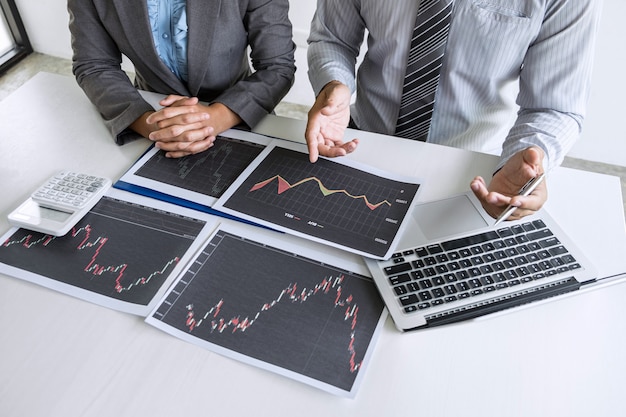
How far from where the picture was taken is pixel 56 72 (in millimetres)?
2502

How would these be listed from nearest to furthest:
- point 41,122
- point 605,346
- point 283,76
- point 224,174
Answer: point 605,346, point 224,174, point 41,122, point 283,76

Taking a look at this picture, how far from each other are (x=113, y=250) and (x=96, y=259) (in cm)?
3

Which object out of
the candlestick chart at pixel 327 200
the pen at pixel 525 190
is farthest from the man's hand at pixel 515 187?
the candlestick chart at pixel 327 200

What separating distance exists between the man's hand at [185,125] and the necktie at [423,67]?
0.35 m

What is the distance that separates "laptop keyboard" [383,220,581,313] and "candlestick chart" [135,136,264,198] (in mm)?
328

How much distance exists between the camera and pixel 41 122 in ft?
3.27

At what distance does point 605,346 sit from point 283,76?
0.80 metres

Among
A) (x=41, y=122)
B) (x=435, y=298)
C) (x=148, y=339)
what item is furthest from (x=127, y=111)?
(x=435, y=298)

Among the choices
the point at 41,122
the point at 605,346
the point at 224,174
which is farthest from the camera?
the point at 41,122

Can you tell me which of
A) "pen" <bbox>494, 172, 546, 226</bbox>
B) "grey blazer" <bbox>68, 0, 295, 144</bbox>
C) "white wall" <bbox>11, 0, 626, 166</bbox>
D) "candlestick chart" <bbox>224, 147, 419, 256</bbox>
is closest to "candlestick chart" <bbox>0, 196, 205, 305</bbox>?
"candlestick chart" <bbox>224, 147, 419, 256</bbox>

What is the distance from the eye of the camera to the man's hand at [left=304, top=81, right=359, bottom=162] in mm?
877

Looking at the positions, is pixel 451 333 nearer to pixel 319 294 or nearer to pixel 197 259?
pixel 319 294

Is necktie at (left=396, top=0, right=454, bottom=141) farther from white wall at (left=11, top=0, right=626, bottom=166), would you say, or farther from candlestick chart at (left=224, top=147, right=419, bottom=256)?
white wall at (left=11, top=0, right=626, bottom=166)

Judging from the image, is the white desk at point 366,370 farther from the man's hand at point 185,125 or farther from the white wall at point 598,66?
the white wall at point 598,66
